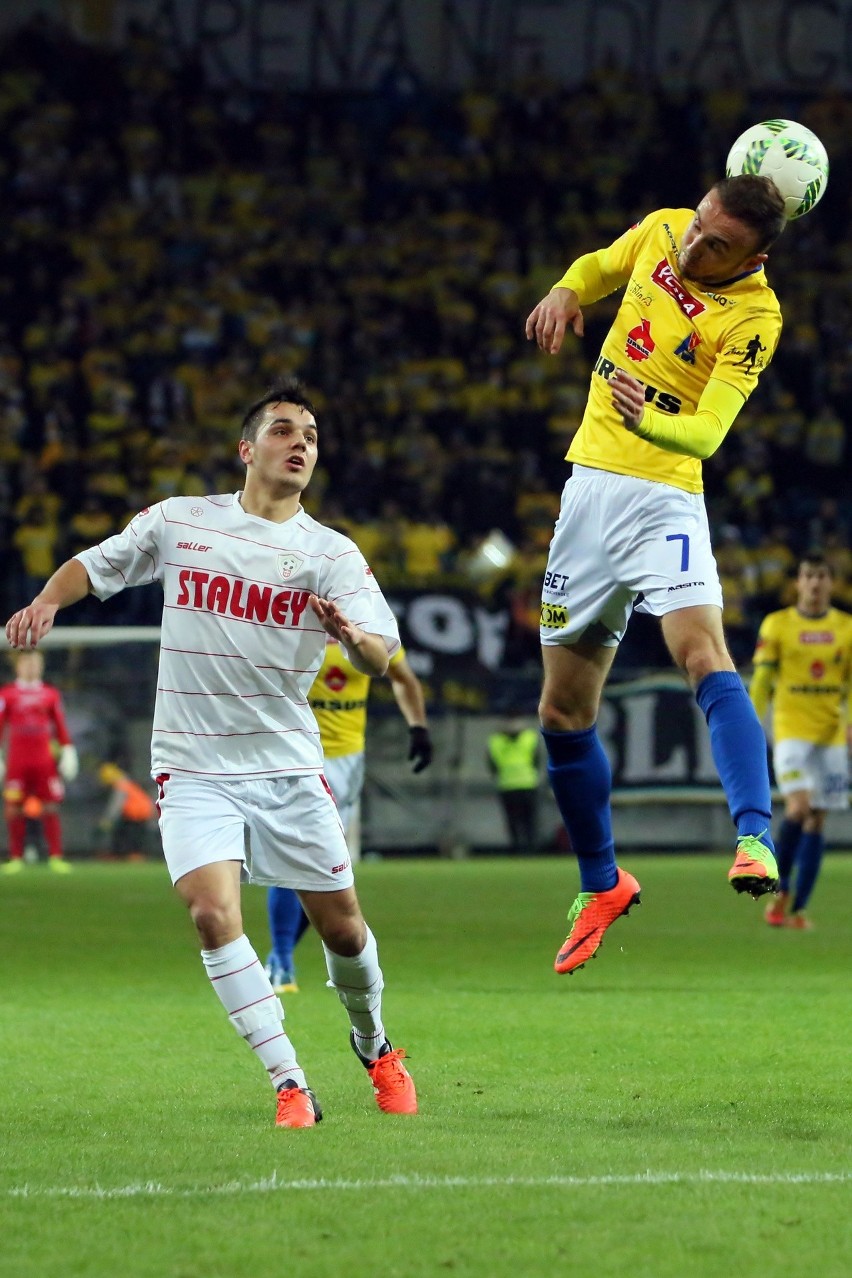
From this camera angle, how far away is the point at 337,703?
10648mm

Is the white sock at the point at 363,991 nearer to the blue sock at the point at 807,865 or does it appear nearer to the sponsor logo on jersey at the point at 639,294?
the sponsor logo on jersey at the point at 639,294

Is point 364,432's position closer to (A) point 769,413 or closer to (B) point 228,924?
(A) point 769,413

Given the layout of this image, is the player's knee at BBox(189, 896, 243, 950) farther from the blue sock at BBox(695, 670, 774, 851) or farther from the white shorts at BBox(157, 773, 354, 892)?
the blue sock at BBox(695, 670, 774, 851)

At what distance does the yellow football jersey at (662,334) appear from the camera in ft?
21.8

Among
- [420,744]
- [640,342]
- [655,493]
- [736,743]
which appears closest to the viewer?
[736,743]

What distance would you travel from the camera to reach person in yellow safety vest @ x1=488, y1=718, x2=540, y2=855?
21219mm

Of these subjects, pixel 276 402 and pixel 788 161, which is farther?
pixel 788 161

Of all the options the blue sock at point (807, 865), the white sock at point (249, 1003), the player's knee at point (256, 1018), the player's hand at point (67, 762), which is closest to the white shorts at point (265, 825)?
the white sock at point (249, 1003)

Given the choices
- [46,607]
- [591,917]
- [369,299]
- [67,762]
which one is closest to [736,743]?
[591,917]

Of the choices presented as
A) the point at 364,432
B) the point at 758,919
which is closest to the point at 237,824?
the point at 758,919

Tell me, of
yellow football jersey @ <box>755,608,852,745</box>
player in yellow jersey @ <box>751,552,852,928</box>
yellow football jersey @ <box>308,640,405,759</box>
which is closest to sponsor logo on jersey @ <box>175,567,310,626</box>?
yellow football jersey @ <box>308,640,405,759</box>

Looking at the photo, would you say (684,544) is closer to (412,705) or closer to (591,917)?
(591,917)

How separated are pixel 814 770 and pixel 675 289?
8271 millimetres

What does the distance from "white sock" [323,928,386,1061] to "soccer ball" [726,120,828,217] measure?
2854mm
